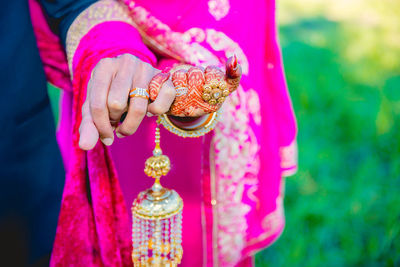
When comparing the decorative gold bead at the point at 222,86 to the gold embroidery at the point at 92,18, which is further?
the gold embroidery at the point at 92,18

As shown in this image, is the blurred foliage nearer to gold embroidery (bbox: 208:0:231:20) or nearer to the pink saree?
the pink saree

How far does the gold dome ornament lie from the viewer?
64 centimetres

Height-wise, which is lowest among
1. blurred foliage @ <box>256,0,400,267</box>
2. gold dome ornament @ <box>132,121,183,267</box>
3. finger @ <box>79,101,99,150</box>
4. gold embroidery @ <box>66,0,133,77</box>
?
blurred foliage @ <box>256,0,400,267</box>

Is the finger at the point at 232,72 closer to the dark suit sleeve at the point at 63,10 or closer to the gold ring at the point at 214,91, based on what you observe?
the gold ring at the point at 214,91

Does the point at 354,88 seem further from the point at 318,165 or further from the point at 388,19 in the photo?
the point at 388,19

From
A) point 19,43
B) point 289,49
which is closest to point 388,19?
point 289,49

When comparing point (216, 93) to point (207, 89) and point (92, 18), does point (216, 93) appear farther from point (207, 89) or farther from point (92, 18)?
point (92, 18)

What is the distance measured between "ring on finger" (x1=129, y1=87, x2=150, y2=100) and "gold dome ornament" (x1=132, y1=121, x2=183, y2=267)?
0.37ft

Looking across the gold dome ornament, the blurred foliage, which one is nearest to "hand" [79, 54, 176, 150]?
the gold dome ornament

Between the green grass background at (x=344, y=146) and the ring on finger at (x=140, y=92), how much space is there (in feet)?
3.90

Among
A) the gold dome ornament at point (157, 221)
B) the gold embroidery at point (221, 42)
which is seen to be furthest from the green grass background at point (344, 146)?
the gold embroidery at point (221, 42)

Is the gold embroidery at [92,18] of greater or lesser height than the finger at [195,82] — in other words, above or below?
above

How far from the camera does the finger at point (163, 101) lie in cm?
53

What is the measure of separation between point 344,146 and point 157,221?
1749 millimetres
